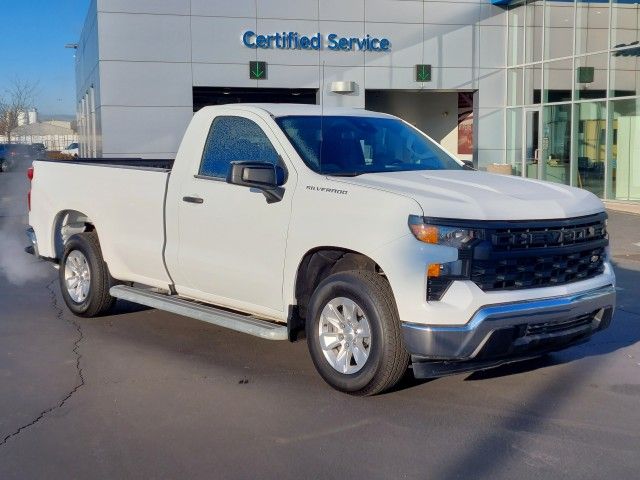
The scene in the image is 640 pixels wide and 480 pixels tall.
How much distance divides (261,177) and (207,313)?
1.32 meters

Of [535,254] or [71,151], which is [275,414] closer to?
[535,254]

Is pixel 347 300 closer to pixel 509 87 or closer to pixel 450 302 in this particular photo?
pixel 450 302

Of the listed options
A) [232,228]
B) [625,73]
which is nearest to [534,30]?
[625,73]

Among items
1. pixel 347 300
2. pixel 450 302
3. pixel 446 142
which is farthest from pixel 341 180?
pixel 446 142

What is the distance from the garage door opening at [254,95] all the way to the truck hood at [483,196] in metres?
21.0

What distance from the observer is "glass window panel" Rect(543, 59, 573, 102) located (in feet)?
74.9

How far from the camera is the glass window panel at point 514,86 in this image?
26.0m

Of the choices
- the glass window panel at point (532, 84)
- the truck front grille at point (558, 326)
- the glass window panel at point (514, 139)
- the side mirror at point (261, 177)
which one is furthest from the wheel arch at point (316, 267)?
the glass window panel at point (514, 139)

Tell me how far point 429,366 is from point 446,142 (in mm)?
28593

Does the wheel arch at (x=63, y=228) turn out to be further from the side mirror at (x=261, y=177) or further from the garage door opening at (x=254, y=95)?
the garage door opening at (x=254, y=95)

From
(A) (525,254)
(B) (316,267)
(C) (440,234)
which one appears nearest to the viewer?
(C) (440,234)

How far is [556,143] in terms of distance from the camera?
23562 millimetres

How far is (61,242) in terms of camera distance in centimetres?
879

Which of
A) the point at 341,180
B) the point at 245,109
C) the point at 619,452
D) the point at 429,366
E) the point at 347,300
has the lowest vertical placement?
the point at 619,452
